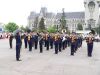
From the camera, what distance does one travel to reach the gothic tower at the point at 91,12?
17875cm

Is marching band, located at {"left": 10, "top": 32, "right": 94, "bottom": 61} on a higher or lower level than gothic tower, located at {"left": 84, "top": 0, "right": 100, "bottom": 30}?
lower

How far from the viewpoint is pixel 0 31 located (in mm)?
69000

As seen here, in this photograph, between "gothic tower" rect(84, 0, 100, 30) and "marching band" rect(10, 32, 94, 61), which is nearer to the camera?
"marching band" rect(10, 32, 94, 61)

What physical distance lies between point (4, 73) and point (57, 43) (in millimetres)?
14902

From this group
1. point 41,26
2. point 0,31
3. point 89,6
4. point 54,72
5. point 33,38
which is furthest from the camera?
point 89,6

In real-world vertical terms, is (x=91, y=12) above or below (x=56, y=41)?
above

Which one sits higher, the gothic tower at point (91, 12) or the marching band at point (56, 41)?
the gothic tower at point (91, 12)

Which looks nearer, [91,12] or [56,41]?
[56,41]

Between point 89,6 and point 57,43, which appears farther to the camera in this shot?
point 89,6

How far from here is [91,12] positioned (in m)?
179

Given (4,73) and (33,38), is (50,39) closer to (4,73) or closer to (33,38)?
(33,38)

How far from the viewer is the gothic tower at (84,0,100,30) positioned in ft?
586

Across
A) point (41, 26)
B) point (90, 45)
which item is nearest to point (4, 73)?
point (90, 45)

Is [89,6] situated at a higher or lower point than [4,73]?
higher
